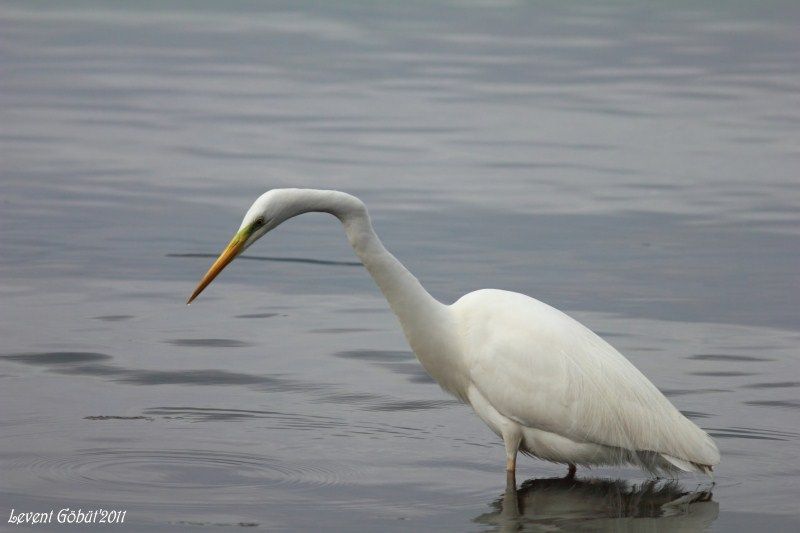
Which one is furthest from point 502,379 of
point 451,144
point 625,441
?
point 451,144

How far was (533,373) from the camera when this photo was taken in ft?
24.3

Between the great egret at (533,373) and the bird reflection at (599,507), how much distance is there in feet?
0.40

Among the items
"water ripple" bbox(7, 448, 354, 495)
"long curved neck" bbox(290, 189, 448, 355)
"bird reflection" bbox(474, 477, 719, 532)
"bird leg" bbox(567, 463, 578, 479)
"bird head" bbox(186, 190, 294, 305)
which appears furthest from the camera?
"bird leg" bbox(567, 463, 578, 479)

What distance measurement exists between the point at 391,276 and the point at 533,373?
2.57ft

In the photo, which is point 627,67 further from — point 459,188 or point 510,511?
point 510,511

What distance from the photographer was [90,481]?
283 inches

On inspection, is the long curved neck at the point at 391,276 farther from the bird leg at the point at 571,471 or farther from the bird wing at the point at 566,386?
the bird leg at the point at 571,471

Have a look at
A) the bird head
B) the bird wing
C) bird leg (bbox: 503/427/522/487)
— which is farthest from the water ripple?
the bird head

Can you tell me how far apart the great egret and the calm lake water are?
232 millimetres

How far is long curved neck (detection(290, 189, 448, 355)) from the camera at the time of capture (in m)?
7.34

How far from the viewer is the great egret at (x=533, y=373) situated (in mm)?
7230

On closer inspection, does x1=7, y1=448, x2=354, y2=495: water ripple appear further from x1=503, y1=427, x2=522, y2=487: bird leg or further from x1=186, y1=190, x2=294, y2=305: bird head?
x1=186, y1=190, x2=294, y2=305: bird head

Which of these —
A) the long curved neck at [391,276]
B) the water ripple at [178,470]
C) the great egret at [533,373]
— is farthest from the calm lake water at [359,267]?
the long curved neck at [391,276]

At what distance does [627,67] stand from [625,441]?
576 inches
